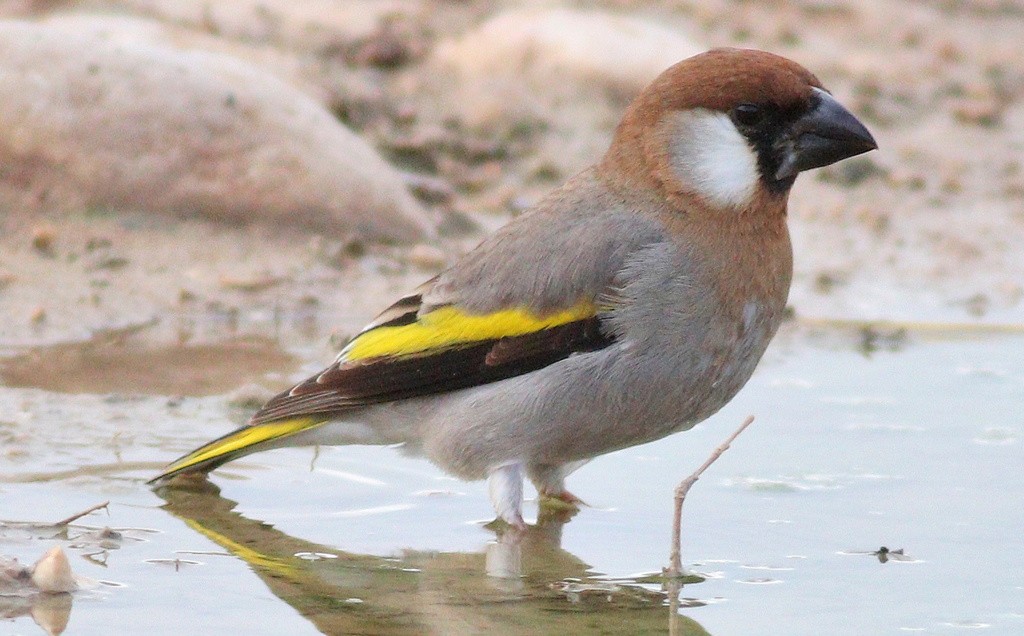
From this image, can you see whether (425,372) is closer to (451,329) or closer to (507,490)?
(451,329)

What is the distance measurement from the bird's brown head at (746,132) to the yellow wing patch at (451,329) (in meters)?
0.62

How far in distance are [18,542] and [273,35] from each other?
633 centimetres

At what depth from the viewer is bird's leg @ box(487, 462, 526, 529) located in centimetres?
549

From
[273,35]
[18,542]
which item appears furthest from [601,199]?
[273,35]

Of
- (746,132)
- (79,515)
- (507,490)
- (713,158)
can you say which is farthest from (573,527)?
(79,515)

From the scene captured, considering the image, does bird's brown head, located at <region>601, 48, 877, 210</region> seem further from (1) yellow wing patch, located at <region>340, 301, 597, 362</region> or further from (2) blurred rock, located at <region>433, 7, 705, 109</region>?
(2) blurred rock, located at <region>433, 7, 705, 109</region>

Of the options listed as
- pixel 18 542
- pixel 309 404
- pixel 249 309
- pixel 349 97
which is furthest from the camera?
pixel 349 97

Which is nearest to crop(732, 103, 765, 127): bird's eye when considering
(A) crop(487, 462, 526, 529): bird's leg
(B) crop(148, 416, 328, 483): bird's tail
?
(A) crop(487, 462, 526, 529): bird's leg

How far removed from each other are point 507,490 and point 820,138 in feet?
5.36

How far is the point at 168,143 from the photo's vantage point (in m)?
8.27

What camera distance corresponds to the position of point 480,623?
4.48 meters

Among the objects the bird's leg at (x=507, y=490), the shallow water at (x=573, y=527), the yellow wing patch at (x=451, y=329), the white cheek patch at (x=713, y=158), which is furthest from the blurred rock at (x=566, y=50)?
the bird's leg at (x=507, y=490)

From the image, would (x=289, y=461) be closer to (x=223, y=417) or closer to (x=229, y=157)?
(x=223, y=417)

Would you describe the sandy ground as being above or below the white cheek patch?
above
